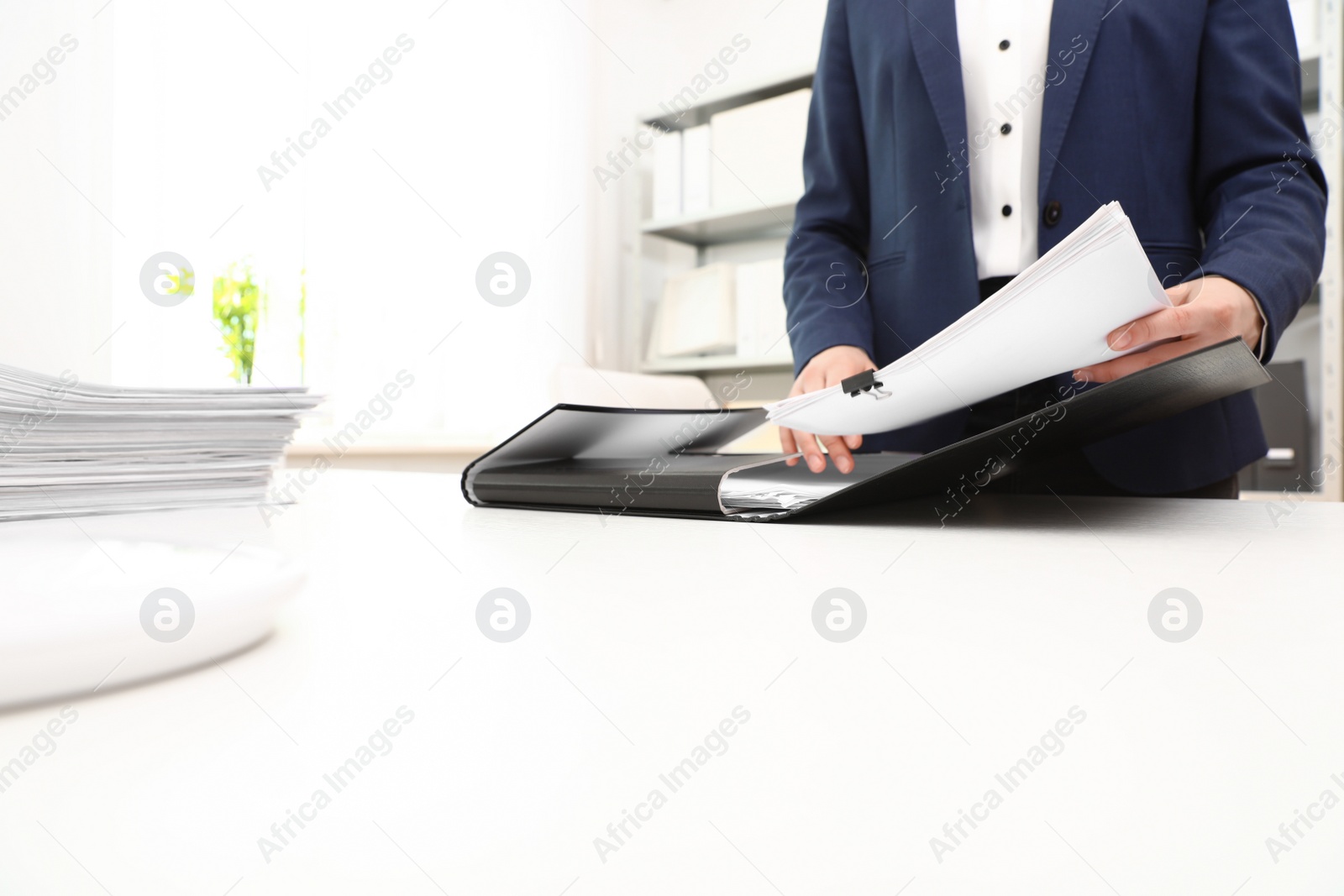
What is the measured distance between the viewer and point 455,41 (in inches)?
102

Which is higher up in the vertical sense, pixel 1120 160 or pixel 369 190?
pixel 369 190

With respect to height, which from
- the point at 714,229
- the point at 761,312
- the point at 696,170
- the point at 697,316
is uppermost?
the point at 696,170

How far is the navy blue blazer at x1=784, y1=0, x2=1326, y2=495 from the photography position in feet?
2.83

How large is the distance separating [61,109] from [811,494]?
944mm

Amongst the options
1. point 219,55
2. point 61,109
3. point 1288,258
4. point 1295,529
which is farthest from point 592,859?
point 219,55

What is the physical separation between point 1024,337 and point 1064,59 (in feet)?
2.09

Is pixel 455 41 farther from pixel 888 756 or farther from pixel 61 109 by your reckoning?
pixel 888 756

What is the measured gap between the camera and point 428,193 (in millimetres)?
2533

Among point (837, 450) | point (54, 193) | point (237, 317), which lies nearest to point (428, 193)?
point (237, 317)

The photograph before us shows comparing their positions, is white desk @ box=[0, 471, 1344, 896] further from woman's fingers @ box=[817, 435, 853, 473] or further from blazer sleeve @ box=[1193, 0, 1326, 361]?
blazer sleeve @ box=[1193, 0, 1326, 361]

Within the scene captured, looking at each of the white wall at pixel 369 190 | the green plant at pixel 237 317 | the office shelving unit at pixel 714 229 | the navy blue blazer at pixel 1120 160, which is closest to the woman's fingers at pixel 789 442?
the navy blue blazer at pixel 1120 160

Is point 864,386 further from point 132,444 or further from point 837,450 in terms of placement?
point 132,444

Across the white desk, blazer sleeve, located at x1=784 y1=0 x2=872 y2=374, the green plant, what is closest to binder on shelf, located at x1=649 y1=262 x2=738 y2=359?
the green plant

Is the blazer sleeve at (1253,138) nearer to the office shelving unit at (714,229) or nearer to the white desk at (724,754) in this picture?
the white desk at (724,754)
